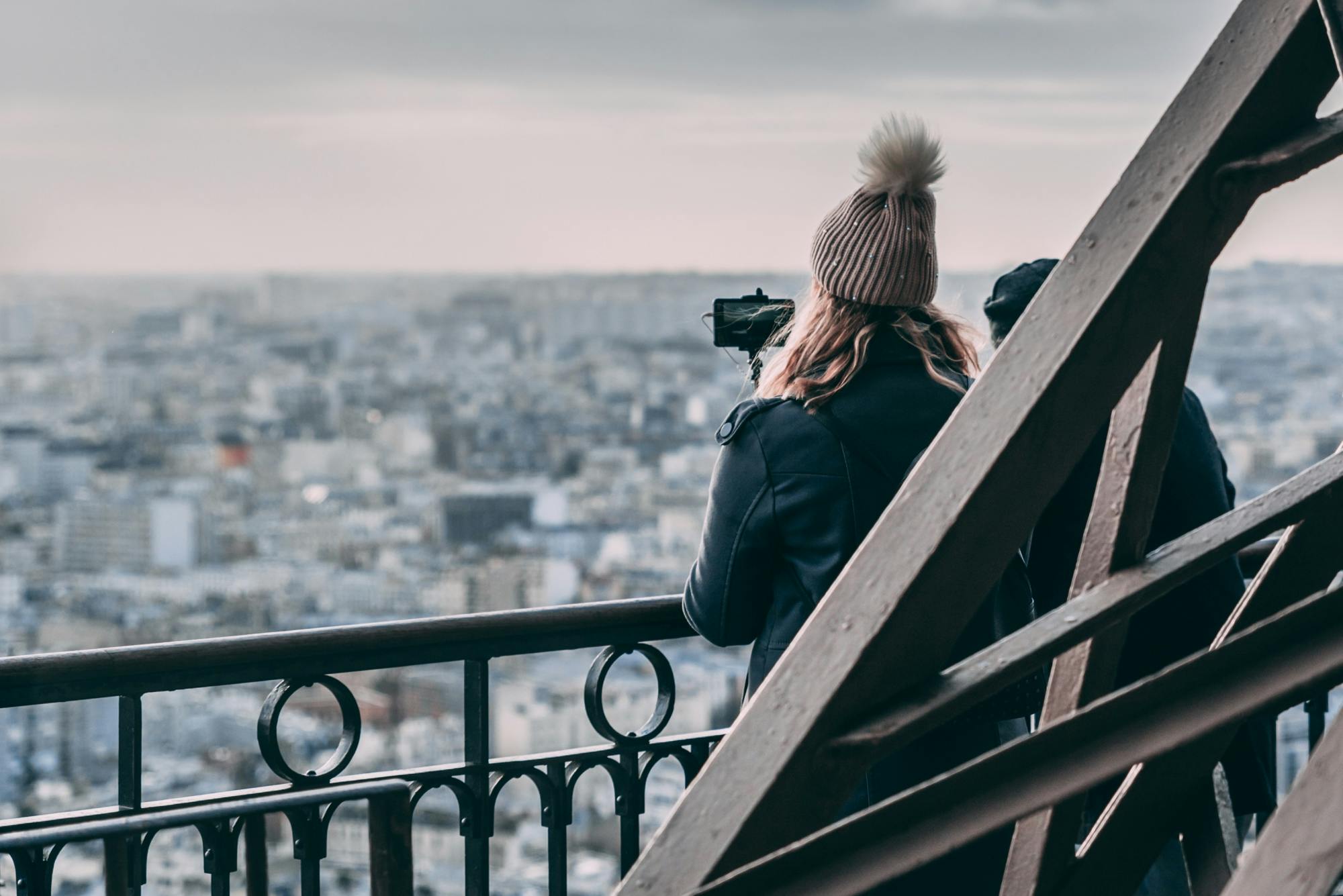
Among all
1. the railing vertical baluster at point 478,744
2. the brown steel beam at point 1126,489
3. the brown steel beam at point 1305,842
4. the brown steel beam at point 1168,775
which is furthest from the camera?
the railing vertical baluster at point 478,744

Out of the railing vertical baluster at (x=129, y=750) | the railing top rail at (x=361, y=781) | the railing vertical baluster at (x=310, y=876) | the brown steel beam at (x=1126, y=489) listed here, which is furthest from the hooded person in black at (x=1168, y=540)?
the railing vertical baluster at (x=129, y=750)

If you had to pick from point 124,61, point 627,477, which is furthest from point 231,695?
point 124,61

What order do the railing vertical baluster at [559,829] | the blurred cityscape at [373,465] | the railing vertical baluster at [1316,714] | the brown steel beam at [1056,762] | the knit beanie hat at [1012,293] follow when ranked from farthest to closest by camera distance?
the blurred cityscape at [373,465] → the railing vertical baluster at [1316,714] → the railing vertical baluster at [559,829] → the knit beanie hat at [1012,293] → the brown steel beam at [1056,762]

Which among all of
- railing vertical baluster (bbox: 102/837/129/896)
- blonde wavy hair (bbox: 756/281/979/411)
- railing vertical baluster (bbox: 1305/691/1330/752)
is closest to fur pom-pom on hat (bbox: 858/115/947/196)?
blonde wavy hair (bbox: 756/281/979/411)

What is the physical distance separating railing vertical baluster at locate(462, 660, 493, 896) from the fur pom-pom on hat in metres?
1.06

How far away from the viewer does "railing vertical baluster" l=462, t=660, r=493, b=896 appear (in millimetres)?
2645

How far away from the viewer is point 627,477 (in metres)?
35.1

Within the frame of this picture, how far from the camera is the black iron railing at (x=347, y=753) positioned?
2258 millimetres

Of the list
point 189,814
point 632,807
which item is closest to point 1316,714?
point 632,807

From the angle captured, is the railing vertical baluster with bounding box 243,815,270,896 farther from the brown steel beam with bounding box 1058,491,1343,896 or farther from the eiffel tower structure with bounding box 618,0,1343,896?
the brown steel beam with bounding box 1058,491,1343,896

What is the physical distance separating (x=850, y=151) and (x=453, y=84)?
5455cm

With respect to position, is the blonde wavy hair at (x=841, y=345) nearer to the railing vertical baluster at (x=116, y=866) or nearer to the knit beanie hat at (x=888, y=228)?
the knit beanie hat at (x=888, y=228)

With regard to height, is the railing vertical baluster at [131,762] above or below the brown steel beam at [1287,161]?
below

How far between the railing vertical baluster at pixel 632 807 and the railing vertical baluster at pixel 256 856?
2.36 feet
